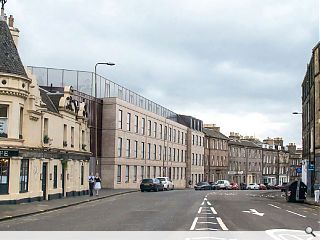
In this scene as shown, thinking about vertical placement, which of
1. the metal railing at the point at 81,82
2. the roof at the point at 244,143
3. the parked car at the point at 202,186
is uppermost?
the metal railing at the point at 81,82

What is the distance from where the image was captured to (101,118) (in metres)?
56.6

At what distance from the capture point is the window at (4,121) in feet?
90.8

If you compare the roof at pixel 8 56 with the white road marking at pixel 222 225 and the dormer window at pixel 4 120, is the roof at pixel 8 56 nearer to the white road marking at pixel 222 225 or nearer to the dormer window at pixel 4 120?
the dormer window at pixel 4 120

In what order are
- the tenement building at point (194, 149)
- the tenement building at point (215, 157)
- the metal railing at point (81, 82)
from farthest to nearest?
the tenement building at point (215, 157) → the tenement building at point (194, 149) → the metal railing at point (81, 82)

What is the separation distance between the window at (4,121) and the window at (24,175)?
2011 mm

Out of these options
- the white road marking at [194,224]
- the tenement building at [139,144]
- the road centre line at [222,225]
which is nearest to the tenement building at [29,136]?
the white road marking at [194,224]

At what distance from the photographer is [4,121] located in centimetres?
2777

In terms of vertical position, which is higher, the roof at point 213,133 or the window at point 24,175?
the roof at point 213,133

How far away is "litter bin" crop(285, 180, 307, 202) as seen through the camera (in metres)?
37.7

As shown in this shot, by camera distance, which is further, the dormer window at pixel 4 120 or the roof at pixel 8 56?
the roof at pixel 8 56
